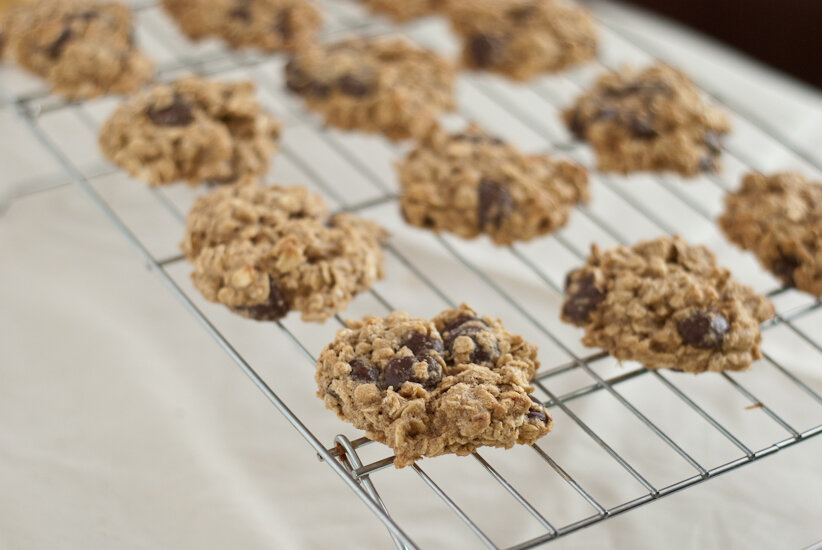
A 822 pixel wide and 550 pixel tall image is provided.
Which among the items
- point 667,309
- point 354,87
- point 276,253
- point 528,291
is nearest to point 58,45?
point 354,87

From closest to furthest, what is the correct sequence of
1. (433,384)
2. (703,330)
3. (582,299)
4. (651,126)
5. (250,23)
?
(433,384) → (703,330) → (582,299) → (651,126) → (250,23)

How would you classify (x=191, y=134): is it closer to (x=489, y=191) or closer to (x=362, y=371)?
(x=489, y=191)

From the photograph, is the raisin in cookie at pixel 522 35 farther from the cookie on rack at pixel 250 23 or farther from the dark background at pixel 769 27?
the dark background at pixel 769 27

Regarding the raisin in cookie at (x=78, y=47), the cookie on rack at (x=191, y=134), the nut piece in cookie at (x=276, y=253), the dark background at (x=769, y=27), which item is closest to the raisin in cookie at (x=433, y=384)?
the nut piece in cookie at (x=276, y=253)

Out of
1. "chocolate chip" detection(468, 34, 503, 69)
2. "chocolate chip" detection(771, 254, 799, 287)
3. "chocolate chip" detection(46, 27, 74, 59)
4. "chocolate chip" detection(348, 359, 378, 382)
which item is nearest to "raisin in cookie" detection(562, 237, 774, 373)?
"chocolate chip" detection(771, 254, 799, 287)

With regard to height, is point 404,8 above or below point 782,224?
below

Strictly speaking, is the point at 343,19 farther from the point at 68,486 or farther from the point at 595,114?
the point at 68,486

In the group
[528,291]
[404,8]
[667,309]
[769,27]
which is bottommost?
[528,291]
